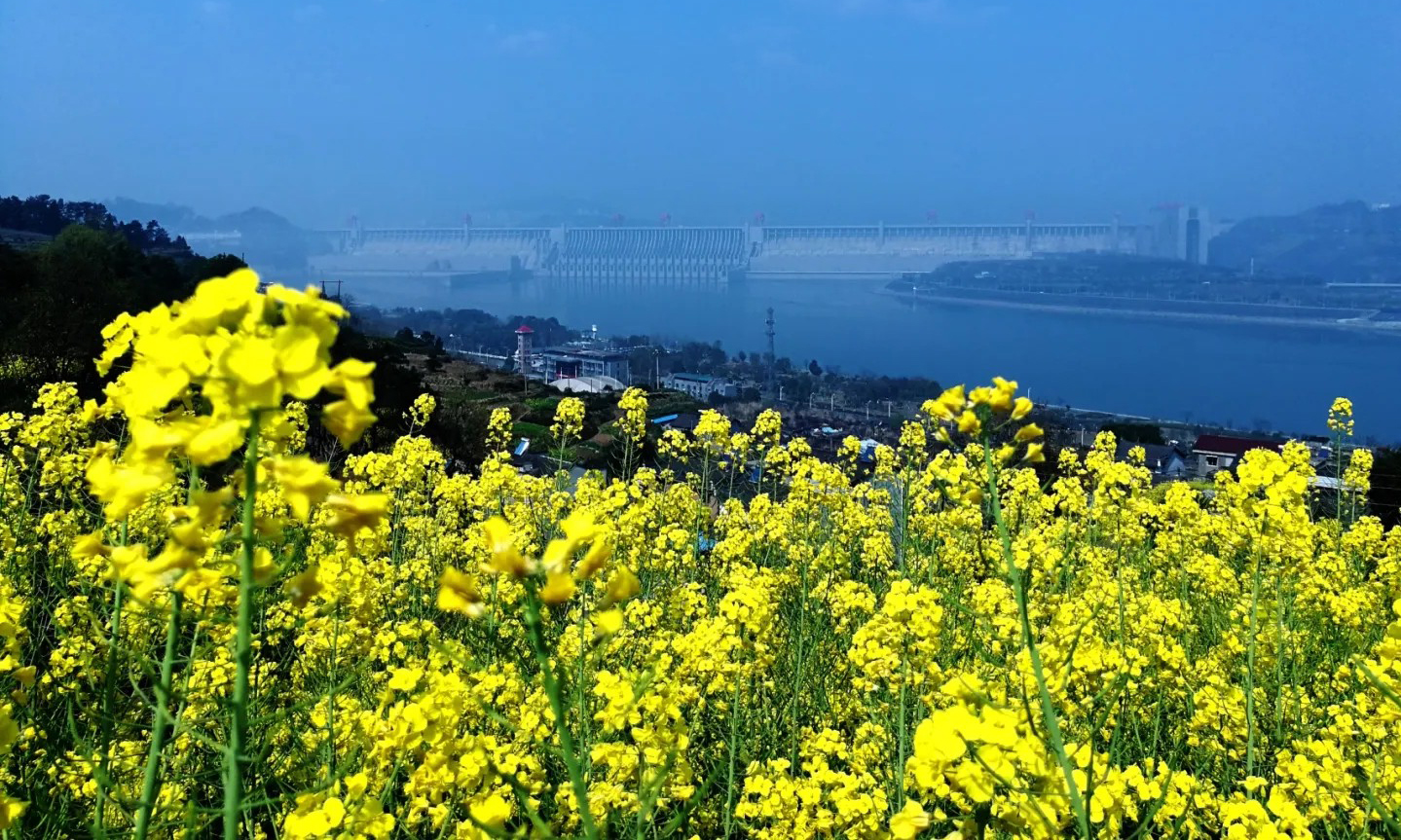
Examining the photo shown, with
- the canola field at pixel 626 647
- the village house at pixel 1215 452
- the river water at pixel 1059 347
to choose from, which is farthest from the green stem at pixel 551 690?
the river water at pixel 1059 347

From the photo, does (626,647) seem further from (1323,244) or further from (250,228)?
(250,228)

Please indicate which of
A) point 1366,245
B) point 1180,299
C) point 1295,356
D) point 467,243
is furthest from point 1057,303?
point 467,243

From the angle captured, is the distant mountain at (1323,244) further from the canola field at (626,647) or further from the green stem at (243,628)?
the green stem at (243,628)

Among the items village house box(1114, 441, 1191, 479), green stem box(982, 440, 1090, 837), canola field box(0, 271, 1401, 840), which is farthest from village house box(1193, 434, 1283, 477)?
green stem box(982, 440, 1090, 837)

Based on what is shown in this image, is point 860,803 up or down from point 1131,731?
up

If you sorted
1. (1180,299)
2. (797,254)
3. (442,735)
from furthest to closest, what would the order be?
1. (797,254)
2. (1180,299)
3. (442,735)

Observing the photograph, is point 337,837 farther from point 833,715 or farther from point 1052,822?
point 833,715
